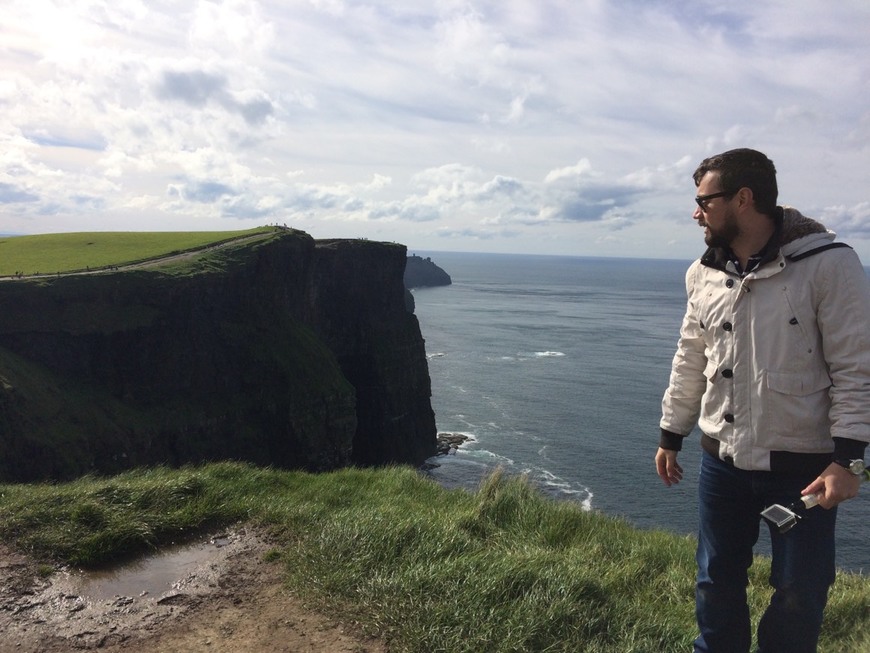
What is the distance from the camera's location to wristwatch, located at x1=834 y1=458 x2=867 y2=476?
12.0ft

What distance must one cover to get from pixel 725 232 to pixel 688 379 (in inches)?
40.3

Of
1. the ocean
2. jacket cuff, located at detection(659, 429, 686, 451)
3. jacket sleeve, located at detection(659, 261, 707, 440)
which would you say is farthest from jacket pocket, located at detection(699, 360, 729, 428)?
the ocean

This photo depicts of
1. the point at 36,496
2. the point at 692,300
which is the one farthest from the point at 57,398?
the point at 692,300

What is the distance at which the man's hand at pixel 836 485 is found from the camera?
12.1ft

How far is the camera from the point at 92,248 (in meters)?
55.4

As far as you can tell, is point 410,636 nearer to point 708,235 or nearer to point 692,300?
point 692,300

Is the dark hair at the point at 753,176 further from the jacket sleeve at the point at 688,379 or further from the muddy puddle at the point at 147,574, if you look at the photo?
the muddy puddle at the point at 147,574

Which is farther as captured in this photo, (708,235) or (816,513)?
(708,235)

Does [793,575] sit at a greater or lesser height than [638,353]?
greater

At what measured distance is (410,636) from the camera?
5129mm

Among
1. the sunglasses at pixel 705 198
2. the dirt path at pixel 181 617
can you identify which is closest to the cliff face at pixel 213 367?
the dirt path at pixel 181 617

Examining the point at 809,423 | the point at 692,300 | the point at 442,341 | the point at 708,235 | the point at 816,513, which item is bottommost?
the point at 442,341

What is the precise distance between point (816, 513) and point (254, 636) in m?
4.11

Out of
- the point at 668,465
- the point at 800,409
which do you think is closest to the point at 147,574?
the point at 668,465
